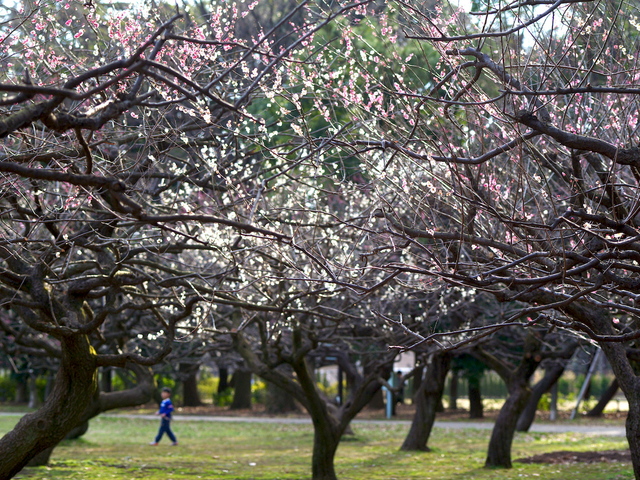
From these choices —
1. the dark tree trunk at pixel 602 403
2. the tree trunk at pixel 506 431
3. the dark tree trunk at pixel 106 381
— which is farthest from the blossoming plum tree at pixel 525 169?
the dark tree trunk at pixel 106 381

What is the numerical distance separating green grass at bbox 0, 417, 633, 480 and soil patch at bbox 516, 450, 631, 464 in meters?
0.75

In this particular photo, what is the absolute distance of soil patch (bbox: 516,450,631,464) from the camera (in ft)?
49.8

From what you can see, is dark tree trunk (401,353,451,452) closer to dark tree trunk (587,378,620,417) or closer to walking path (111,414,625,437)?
walking path (111,414,625,437)

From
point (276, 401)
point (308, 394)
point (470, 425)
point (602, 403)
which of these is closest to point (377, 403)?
point (276, 401)

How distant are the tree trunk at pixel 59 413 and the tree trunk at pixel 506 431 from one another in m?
8.55

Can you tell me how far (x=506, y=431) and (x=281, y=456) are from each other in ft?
16.9

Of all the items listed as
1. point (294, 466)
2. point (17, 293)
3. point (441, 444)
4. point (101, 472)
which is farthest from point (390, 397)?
point (17, 293)

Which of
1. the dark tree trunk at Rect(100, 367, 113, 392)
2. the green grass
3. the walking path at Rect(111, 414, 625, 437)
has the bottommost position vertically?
the green grass

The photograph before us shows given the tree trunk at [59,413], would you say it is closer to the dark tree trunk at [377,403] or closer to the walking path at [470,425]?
the walking path at [470,425]

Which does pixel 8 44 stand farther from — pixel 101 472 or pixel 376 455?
pixel 376 455

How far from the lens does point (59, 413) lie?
814cm

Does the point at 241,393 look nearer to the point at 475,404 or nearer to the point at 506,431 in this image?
the point at 475,404

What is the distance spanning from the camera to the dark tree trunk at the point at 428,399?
54.9ft

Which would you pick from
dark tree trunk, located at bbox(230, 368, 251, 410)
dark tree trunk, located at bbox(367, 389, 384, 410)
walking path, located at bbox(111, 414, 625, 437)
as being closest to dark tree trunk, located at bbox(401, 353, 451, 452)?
walking path, located at bbox(111, 414, 625, 437)
